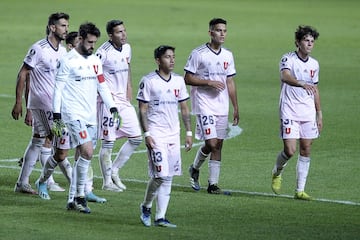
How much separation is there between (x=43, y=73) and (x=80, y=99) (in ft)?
5.32

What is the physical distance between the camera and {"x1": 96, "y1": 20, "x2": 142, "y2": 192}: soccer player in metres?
16.9

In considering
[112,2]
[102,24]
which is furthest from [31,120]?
[112,2]

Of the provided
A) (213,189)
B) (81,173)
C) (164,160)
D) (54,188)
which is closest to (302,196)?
(213,189)

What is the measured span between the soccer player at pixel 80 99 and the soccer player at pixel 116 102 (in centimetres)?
191

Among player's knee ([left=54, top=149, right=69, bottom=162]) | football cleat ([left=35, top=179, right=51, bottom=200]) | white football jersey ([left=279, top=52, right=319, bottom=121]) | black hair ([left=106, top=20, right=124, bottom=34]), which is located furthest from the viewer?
black hair ([left=106, top=20, right=124, bottom=34])

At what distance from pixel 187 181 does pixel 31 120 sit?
2.54 metres

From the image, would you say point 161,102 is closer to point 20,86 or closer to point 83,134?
point 83,134

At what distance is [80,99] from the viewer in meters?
14.8

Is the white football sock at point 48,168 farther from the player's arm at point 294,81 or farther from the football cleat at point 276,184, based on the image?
the player's arm at point 294,81

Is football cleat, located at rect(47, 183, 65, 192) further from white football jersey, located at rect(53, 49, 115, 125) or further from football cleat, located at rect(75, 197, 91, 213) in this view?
white football jersey, located at rect(53, 49, 115, 125)

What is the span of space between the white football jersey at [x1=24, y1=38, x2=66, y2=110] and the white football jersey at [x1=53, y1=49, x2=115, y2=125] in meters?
1.36

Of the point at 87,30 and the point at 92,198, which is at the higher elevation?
the point at 87,30

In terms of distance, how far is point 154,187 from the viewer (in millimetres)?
→ 14117

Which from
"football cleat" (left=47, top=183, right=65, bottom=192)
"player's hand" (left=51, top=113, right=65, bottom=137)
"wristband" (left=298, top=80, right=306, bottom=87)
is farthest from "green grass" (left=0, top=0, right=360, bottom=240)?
"wristband" (left=298, top=80, right=306, bottom=87)
